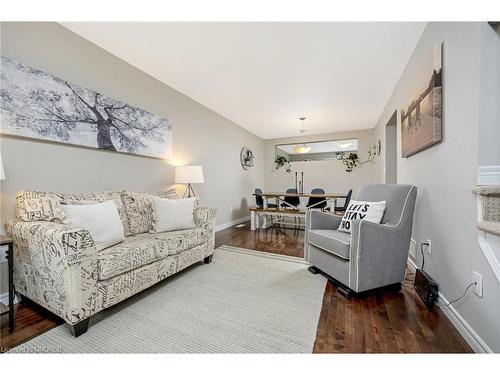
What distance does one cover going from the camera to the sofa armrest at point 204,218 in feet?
7.89

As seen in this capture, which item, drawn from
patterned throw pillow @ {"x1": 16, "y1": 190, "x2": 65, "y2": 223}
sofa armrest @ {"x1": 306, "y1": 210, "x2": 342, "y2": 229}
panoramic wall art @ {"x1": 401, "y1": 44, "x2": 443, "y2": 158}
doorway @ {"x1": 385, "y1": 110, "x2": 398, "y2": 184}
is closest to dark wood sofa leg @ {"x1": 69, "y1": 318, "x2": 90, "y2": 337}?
patterned throw pillow @ {"x1": 16, "y1": 190, "x2": 65, "y2": 223}

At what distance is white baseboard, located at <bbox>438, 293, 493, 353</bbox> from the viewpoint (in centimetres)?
112

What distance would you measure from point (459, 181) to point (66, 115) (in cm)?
304

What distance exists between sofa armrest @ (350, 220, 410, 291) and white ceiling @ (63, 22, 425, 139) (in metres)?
1.76

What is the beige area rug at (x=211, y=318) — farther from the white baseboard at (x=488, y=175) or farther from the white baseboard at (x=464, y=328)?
the white baseboard at (x=488, y=175)

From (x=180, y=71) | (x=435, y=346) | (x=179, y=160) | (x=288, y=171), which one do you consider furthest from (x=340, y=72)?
(x=288, y=171)

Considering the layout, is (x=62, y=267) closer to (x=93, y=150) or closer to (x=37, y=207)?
(x=37, y=207)

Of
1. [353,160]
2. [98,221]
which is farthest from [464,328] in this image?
[353,160]

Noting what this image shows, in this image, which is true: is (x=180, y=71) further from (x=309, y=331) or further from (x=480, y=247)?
(x=480, y=247)

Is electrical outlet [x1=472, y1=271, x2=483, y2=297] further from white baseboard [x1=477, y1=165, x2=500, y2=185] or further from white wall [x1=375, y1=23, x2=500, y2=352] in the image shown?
white baseboard [x1=477, y1=165, x2=500, y2=185]

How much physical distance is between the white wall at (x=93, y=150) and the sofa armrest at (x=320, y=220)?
78.2 inches

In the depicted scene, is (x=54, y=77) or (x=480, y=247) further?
(x=54, y=77)

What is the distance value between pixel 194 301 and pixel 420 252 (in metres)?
2.08
